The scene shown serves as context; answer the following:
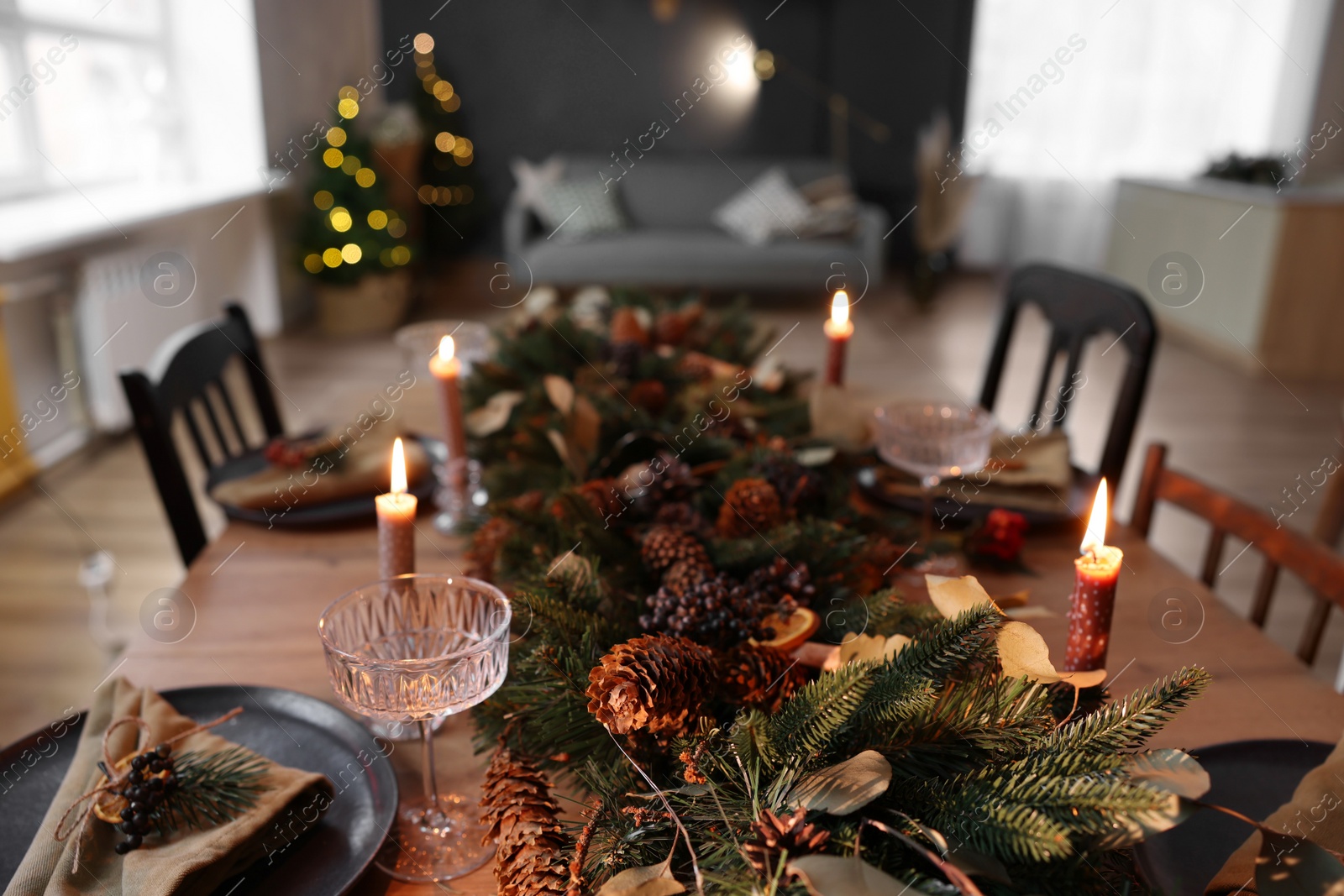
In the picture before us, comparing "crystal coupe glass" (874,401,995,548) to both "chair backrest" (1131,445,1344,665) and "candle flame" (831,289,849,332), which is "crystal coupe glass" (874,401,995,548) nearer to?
"candle flame" (831,289,849,332)

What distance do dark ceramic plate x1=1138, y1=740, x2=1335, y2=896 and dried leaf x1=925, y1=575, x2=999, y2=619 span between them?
204 mm

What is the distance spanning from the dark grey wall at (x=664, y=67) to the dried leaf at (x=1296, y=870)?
6.60 m

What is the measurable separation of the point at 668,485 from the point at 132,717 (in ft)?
1.69

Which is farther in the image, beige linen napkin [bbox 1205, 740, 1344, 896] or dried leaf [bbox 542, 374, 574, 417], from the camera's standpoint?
dried leaf [bbox 542, 374, 574, 417]

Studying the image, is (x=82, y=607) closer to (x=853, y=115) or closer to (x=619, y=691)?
(x=619, y=691)

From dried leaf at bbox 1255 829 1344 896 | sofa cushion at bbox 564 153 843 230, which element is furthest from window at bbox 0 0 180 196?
dried leaf at bbox 1255 829 1344 896

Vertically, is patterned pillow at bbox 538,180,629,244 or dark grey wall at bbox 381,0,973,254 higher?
dark grey wall at bbox 381,0,973,254

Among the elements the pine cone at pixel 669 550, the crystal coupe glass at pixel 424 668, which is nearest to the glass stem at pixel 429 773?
the crystal coupe glass at pixel 424 668

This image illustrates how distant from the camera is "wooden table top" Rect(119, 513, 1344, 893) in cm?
81

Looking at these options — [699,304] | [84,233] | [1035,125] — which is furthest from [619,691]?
[1035,125]

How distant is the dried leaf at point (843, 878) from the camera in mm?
429

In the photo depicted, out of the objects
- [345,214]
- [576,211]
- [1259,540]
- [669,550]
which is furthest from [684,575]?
[576,211]

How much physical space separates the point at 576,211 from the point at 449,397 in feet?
16.0

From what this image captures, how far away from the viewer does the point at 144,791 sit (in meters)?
0.63
